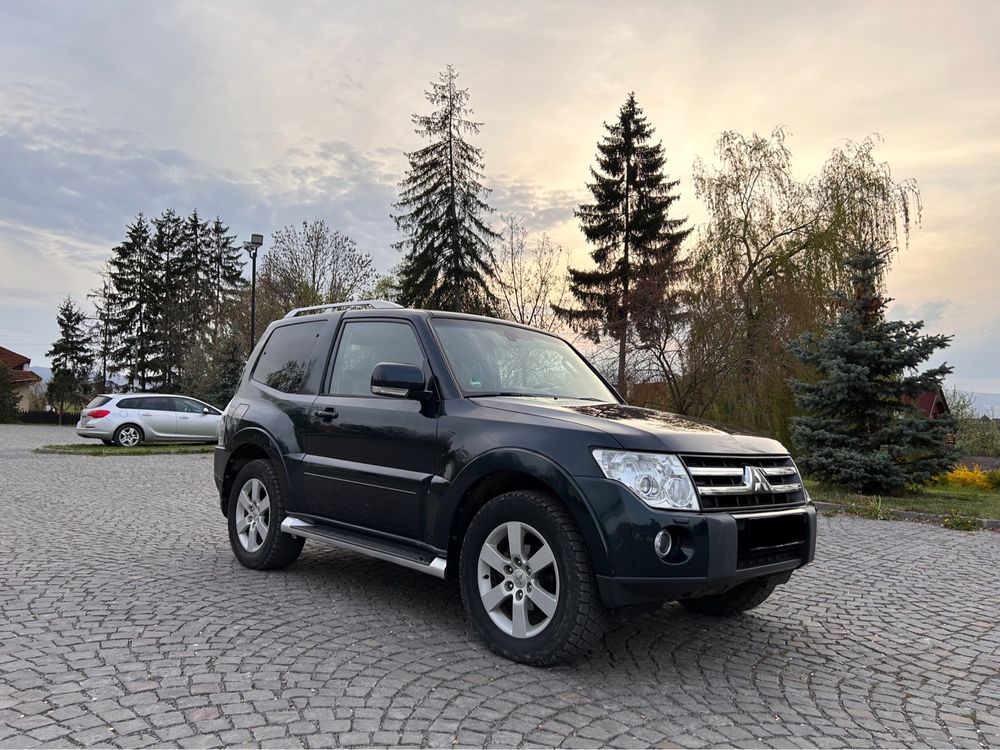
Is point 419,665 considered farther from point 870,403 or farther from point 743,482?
point 870,403

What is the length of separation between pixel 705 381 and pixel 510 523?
15.6 metres

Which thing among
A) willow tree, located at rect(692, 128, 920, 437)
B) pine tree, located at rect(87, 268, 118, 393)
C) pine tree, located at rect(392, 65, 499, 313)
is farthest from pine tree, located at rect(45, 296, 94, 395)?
willow tree, located at rect(692, 128, 920, 437)

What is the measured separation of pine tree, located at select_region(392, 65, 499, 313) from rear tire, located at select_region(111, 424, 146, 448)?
15.2m

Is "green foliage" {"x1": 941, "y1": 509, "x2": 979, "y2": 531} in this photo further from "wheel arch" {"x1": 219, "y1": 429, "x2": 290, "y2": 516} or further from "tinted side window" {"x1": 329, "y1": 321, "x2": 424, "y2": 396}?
"wheel arch" {"x1": 219, "y1": 429, "x2": 290, "y2": 516}

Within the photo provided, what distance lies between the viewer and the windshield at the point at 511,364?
4742mm

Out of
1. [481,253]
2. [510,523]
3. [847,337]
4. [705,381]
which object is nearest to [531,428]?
[510,523]

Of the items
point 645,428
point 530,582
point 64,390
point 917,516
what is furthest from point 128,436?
point 64,390

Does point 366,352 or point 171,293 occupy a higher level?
point 171,293

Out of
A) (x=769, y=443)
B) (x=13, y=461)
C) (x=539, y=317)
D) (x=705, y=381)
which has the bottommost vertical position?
(x=13, y=461)

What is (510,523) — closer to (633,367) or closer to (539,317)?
(633,367)

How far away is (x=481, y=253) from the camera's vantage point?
35688 mm

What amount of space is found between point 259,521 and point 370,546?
1557 mm

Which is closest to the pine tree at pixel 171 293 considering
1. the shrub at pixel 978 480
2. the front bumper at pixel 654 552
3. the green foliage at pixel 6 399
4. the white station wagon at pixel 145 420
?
the green foliage at pixel 6 399

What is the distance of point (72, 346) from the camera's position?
57719mm
